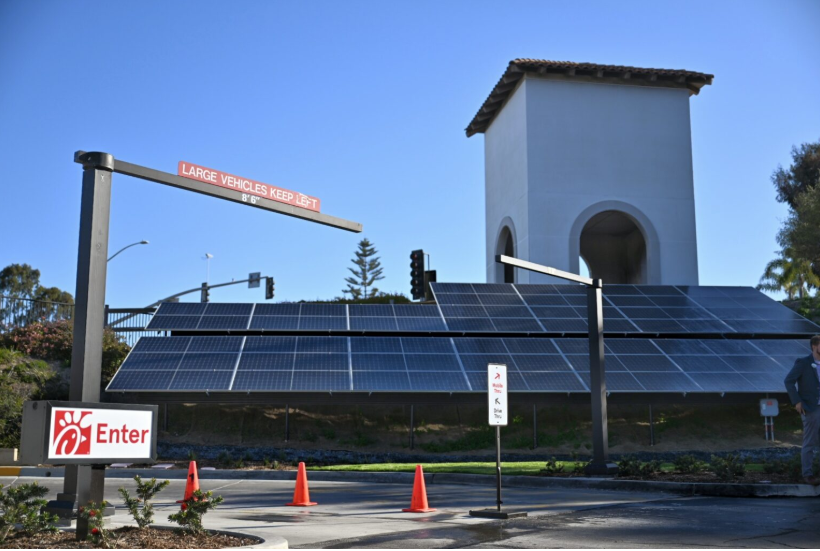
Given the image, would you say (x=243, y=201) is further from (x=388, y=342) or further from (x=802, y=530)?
(x=388, y=342)

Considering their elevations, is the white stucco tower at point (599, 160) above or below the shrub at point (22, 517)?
above

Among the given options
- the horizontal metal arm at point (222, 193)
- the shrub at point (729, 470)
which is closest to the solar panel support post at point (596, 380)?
the shrub at point (729, 470)

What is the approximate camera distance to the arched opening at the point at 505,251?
35875 mm

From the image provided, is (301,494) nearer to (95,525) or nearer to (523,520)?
(523,520)

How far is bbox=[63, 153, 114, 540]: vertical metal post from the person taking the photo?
8086 mm

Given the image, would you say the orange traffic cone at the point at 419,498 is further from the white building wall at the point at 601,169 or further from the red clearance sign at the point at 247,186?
the white building wall at the point at 601,169

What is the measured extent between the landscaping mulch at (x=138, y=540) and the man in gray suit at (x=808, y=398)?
31.4 ft

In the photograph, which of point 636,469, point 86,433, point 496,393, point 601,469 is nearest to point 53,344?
point 601,469

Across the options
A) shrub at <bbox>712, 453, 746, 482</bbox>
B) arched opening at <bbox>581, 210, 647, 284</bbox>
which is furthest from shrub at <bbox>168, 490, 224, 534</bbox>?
arched opening at <bbox>581, 210, 647, 284</bbox>

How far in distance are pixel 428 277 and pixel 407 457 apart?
9766mm

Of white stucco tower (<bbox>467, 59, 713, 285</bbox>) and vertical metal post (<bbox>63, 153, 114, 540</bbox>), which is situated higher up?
white stucco tower (<bbox>467, 59, 713, 285</bbox>)

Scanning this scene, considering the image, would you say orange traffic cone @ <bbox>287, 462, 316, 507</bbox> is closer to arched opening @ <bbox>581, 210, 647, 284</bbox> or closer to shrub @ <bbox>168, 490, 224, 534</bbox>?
shrub @ <bbox>168, 490, 224, 534</bbox>

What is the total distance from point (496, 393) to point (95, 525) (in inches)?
247

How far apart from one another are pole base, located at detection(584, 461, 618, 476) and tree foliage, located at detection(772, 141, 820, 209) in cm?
3600
